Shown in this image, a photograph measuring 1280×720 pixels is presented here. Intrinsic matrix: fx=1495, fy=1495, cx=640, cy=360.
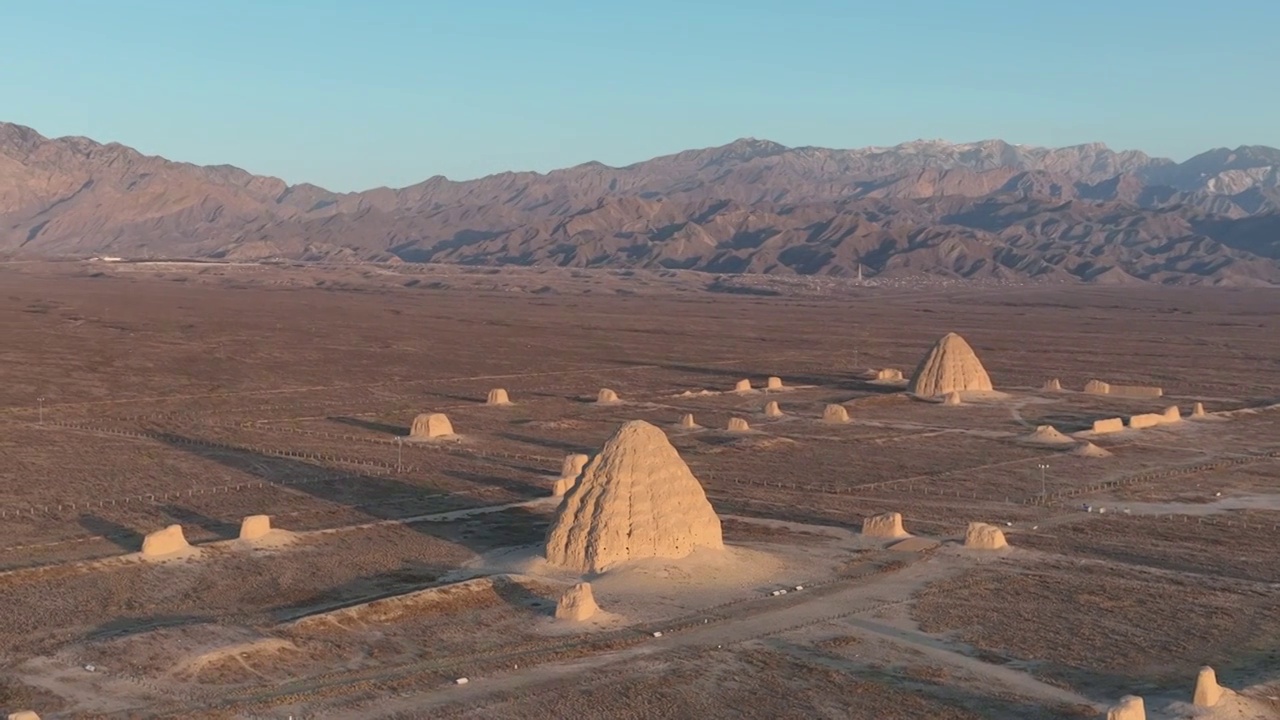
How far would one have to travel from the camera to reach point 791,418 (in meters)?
52.8

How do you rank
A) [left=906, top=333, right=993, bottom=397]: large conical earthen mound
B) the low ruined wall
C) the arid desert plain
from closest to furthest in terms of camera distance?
1. the arid desert plain
2. the low ruined wall
3. [left=906, top=333, right=993, bottom=397]: large conical earthen mound

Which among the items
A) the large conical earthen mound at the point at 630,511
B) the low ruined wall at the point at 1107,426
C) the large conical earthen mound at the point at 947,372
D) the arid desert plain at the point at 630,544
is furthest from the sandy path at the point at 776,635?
the large conical earthen mound at the point at 947,372

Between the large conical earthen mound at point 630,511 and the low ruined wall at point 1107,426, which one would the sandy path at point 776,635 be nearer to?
the large conical earthen mound at point 630,511

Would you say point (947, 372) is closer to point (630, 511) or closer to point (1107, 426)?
point (1107, 426)

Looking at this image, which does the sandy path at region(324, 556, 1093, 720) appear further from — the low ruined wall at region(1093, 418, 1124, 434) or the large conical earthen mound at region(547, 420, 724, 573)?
the low ruined wall at region(1093, 418, 1124, 434)

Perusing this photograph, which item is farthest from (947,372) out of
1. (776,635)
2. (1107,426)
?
(776,635)

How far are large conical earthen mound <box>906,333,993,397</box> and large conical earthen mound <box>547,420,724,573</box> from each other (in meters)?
32.8

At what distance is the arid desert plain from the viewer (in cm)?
2066

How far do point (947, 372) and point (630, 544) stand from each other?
34630 millimetres

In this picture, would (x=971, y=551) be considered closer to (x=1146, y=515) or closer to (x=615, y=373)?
(x=1146, y=515)

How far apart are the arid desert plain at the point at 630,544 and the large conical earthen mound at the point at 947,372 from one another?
163 mm

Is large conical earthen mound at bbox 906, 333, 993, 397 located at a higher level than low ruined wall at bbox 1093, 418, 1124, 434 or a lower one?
higher

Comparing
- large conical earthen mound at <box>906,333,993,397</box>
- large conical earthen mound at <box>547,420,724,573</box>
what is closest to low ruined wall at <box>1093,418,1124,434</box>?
large conical earthen mound at <box>906,333,993,397</box>

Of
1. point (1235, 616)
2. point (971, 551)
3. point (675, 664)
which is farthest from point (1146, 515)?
point (675, 664)
